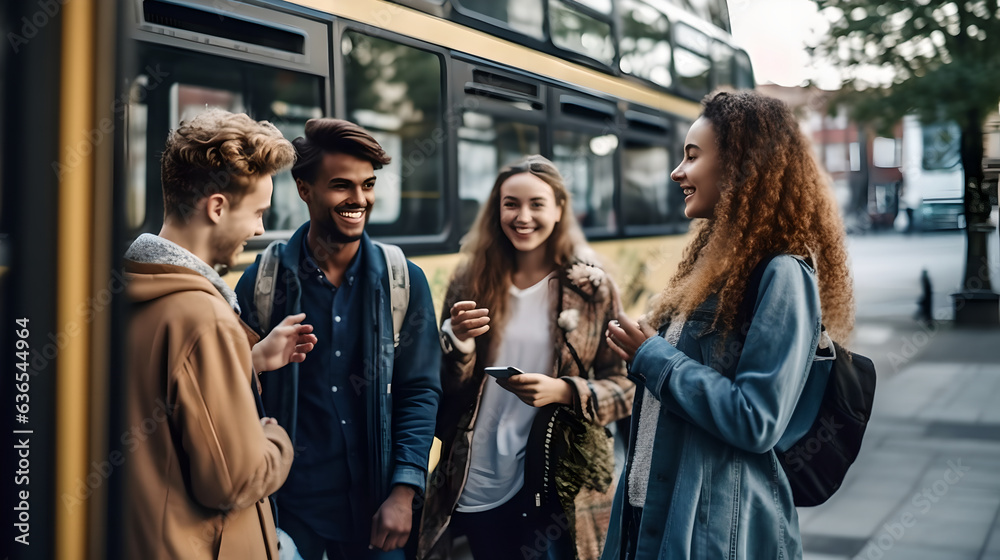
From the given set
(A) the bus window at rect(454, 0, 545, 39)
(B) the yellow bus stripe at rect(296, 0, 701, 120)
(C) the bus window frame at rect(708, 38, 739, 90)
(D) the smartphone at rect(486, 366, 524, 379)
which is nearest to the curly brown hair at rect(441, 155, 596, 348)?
(D) the smartphone at rect(486, 366, 524, 379)

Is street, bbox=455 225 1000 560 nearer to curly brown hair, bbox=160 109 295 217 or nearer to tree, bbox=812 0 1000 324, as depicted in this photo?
tree, bbox=812 0 1000 324

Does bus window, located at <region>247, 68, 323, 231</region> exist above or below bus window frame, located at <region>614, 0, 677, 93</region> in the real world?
below

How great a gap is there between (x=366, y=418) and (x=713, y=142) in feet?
3.99

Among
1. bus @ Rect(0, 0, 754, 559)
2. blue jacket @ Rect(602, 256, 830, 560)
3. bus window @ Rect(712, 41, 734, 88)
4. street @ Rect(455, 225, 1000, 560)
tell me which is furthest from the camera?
bus window @ Rect(712, 41, 734, 88)

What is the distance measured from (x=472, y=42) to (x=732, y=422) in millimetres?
1501

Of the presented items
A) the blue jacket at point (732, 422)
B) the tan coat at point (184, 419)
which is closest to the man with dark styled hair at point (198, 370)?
the tan coat at point (184, 419)

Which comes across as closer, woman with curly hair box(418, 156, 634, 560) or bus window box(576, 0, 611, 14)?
woman with curly hair box(418, 156, 634, 560)

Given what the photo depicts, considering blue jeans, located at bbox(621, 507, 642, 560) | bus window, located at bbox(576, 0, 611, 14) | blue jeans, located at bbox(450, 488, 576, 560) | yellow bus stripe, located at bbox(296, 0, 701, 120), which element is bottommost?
blue jeans, located at bbox(450, 488, 576, 560)

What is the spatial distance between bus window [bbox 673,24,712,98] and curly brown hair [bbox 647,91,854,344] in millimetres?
1607

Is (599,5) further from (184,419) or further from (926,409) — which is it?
(926,409)

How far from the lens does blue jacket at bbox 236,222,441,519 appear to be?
2.31 meters

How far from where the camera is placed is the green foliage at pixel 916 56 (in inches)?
108

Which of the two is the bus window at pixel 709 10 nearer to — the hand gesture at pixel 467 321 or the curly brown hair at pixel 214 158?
the hand gesture at pixel 467 321

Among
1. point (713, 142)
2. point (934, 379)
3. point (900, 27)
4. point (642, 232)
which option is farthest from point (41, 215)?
point (934, 379)
